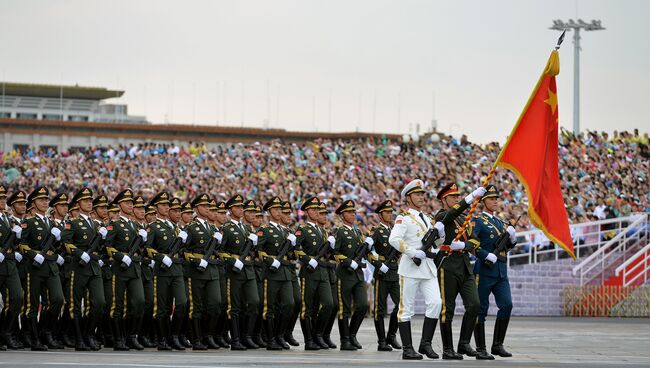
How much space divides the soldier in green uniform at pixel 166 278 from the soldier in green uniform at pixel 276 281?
1.04m

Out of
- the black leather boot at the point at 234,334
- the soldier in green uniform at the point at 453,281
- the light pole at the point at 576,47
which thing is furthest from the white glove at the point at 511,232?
the light pole at the point at 576,47

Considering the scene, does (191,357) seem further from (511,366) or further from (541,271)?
(541,271)

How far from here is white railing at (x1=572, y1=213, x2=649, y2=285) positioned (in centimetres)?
2842

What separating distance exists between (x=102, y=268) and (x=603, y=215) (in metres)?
14.6

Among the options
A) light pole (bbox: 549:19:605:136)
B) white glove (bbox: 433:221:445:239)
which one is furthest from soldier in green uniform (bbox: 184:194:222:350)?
light pole (bbox: 549:19:605:136)

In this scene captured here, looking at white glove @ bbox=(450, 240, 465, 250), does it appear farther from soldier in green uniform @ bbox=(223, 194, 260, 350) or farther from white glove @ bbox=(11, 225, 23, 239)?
white glove @ bbox=(11, 225, 23, 239)

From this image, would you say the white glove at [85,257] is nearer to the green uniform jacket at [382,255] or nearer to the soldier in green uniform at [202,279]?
the soldier in green uniform at [202,279]

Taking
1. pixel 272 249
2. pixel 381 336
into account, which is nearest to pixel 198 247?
pixel 272 249

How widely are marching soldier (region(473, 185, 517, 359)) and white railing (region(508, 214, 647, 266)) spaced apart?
12.7 metres

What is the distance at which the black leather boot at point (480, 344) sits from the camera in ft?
49.3

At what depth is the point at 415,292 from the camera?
15.1 metres

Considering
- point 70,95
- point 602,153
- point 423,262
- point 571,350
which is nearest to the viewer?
point 423,262

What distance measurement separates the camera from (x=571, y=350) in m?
16.9

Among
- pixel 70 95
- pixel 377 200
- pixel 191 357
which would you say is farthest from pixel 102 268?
pixel 70 95
